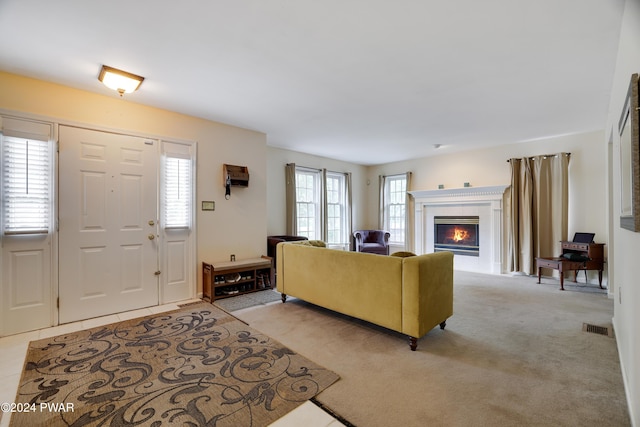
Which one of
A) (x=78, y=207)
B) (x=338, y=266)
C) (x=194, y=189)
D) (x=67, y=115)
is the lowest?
(x=338, y=266)

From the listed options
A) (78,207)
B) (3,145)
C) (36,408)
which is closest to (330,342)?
(36,408)

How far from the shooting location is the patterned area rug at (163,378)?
175 cm

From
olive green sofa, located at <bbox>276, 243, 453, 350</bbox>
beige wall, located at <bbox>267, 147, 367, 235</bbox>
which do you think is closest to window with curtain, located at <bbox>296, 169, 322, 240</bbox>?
beige wall, located at <bbox>267, 147, 367, 235</bbox>

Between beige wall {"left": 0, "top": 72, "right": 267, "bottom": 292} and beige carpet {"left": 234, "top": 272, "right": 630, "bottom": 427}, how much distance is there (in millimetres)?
1370

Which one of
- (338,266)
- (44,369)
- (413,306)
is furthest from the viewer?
(338,266)

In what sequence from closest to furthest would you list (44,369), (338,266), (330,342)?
(44,369) < (330,342) < (338,266)

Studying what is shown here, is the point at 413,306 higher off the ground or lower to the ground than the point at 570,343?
higher

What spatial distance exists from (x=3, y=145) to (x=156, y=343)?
98.2 inches

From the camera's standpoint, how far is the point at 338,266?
3.19 meters

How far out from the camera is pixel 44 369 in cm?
227

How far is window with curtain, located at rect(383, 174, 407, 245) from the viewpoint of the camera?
7609mm

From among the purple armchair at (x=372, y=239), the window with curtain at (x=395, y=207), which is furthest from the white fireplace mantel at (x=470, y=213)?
the purple armchair at (x=372, y=239)

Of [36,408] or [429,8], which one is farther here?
[429,8]

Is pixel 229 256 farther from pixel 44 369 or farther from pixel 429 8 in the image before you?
pixel 429 8
